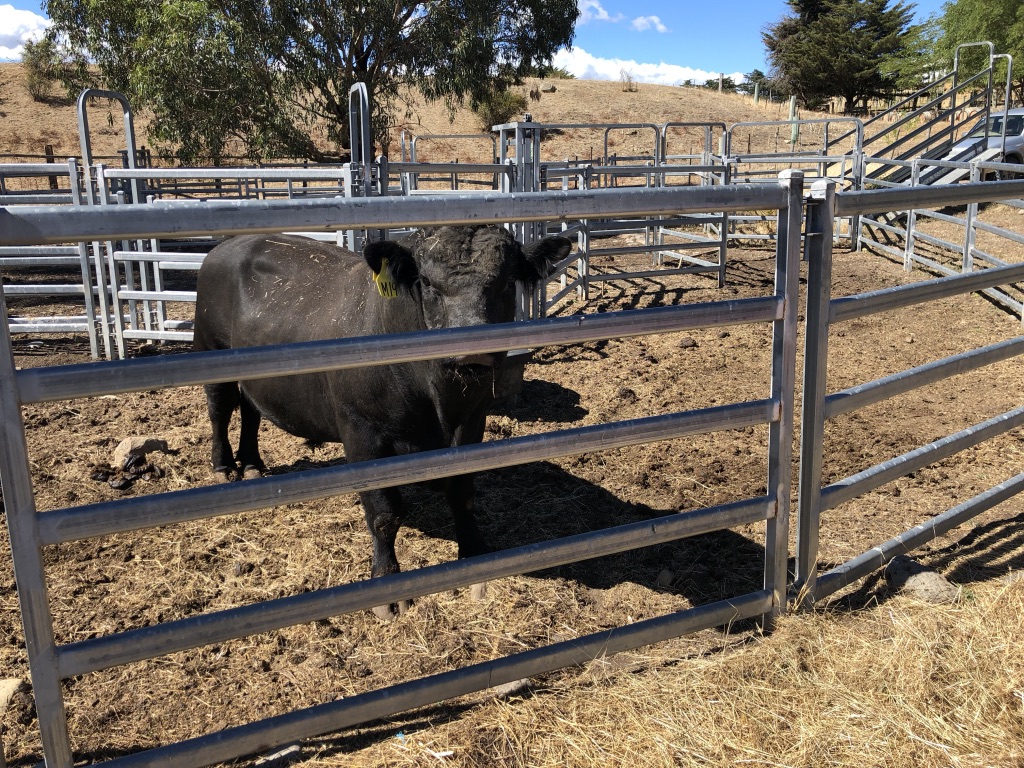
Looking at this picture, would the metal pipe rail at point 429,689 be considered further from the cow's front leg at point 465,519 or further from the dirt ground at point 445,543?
the cow's front leg at point 465,519

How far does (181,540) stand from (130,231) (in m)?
2.54

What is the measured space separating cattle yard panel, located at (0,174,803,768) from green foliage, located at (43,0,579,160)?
17762 millimetres

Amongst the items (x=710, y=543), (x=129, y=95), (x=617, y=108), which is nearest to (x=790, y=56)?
(x=617, y=108)

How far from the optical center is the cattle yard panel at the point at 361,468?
5.33 ft

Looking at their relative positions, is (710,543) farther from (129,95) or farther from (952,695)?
(129,95)

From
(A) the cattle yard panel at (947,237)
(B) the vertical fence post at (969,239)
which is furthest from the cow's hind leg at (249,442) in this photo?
(B) the vertical fence post at (969,239)

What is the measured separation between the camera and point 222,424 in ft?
15.7

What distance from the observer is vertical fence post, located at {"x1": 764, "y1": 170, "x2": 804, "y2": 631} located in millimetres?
2316

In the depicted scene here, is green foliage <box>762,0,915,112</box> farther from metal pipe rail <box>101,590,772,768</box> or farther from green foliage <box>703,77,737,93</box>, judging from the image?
metal pipe rail <box>101,590,772,768</box>

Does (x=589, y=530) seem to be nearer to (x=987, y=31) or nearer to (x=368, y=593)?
(x=368, y=593)

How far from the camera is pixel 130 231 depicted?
5.37 feet

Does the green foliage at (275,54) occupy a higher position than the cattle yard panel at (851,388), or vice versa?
the green foliage at (275,54)

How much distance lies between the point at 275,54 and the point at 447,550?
17582mm

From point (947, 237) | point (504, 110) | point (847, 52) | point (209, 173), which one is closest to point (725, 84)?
point (847, 52)
